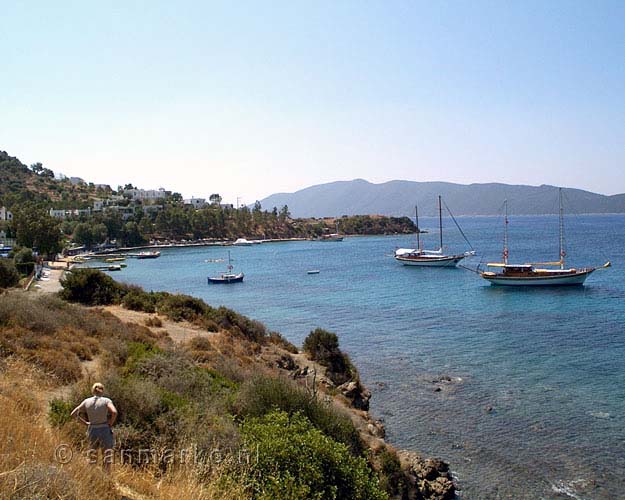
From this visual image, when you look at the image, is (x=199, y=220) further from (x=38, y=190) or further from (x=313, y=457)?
(x=313, y=457)

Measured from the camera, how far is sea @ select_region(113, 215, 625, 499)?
1491 centimetres

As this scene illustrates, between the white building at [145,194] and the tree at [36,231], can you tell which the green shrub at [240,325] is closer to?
the tree at [36,231]

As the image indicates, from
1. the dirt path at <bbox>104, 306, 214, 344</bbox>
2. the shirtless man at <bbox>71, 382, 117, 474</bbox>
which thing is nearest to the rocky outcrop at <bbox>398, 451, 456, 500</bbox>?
the shirtless man at <bbox>71, 382, 117, 474</bbox>

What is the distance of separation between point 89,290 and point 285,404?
19336 millimetres

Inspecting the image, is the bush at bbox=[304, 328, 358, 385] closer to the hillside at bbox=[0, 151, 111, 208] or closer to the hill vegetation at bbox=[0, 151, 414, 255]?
the hill vegetation at bbox=[0, 151, 414, 255]

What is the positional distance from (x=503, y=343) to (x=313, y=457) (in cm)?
2322

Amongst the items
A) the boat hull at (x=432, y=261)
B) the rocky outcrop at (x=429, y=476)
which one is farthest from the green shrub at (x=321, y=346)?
the boat hull at (x=432, y=261)

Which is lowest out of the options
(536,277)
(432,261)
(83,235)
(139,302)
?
(536,277)

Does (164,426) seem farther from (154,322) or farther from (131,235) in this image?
(131,235)

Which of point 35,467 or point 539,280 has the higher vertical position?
point 35,467

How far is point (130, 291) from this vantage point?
26.9 m

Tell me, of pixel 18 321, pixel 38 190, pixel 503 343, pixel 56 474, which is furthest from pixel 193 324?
pixel 38 190

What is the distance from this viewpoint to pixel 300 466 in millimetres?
7070

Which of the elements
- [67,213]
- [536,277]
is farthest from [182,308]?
[67,213]
